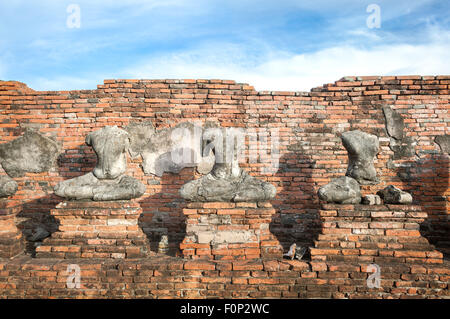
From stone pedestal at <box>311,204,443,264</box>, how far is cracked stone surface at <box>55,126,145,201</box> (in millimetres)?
2708

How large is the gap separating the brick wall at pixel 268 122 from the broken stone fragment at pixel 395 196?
3.96 ft

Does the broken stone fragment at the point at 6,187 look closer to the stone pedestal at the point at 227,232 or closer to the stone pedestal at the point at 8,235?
the stone pedestal at the point at 8,235

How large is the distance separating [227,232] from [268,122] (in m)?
2.38

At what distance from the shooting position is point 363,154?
3975mm

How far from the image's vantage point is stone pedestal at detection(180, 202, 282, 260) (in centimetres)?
353

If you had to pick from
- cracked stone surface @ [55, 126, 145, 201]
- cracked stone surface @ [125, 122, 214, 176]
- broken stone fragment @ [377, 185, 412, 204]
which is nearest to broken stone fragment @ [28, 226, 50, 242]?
cracked stone surface @ [55, 126, 145, 201]

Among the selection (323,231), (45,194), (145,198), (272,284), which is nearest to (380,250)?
(323,231)

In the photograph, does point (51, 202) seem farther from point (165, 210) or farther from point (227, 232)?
point (227, 232)

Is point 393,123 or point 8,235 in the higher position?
point 393,123

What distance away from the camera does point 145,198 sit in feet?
16.2

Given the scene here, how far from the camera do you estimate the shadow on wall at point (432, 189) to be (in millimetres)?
4777

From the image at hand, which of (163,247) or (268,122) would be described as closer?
(163,247)

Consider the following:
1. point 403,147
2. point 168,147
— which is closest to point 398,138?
point 403,147

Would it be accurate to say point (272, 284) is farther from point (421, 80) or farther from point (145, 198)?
point (421, 80)
